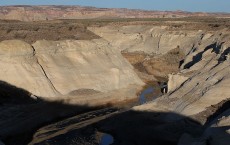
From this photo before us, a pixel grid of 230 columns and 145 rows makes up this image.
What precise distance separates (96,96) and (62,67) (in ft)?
14.4

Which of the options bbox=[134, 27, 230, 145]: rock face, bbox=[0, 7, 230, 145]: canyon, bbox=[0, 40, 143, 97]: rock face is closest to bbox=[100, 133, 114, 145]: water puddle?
bbox=[0, 7, 230, 145]: canyon

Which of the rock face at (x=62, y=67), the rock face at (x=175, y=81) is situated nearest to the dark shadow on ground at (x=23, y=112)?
the rock face at (x=62, y=67)

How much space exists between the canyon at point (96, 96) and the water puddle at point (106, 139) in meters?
0.29

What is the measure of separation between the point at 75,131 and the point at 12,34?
17320 millimetres

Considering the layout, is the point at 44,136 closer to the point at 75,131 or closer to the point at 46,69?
the point at 75,131

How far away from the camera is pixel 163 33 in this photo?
7044 cm

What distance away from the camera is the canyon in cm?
2656

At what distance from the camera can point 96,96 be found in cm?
3672

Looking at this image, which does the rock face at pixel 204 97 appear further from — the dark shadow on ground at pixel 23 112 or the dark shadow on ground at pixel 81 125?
the dark shadow on ground at pixel 23 112

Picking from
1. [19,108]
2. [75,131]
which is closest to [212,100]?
[75,131]

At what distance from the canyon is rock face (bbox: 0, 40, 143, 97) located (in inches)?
3.2

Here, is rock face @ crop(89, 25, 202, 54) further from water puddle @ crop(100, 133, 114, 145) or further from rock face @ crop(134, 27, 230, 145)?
water puddle @ crop(100, 133, 114, 145)

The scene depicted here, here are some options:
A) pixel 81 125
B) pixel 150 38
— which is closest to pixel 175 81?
pixel 81 125

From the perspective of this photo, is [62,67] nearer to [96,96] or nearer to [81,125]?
[96,96]
